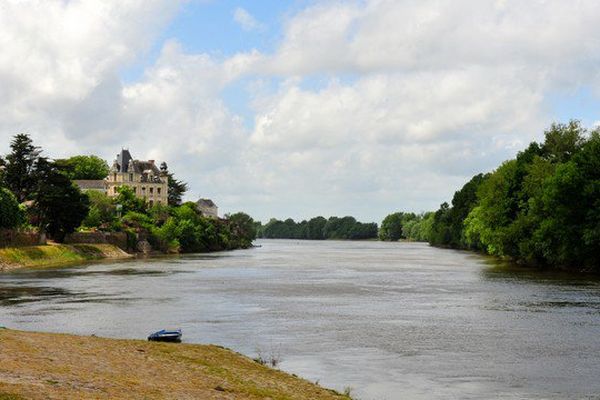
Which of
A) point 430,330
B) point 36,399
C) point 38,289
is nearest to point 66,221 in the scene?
point 38,289

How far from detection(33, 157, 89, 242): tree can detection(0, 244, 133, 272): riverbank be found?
3.56 metres

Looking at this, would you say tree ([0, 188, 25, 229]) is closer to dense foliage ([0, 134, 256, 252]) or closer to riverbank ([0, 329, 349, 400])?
dense foliage ([0, 134, 256, 252])

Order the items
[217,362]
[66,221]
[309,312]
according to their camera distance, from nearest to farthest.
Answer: [217,362] → [309,312] → [66,221]

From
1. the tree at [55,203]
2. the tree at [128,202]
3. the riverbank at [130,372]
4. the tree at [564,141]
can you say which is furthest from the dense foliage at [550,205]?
the tree at [128,202]

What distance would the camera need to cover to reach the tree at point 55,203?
12738 centimetres

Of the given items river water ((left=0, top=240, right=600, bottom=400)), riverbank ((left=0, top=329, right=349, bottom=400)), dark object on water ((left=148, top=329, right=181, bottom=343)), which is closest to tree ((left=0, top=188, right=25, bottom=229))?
river water ((left=0, top=240, right=600, bottom=400))

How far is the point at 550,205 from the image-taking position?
94.3 m

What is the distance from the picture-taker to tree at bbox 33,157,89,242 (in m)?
127

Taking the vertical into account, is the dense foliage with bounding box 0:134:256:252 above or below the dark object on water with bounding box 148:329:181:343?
above

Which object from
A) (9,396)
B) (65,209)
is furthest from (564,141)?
(9,396)

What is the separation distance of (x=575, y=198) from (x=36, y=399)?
269 ft

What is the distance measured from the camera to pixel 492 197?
124938mm

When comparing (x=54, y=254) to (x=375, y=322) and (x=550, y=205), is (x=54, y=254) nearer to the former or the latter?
(x=550, y=205)

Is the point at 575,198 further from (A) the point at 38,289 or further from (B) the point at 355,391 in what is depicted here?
(B) the point at 355,391
